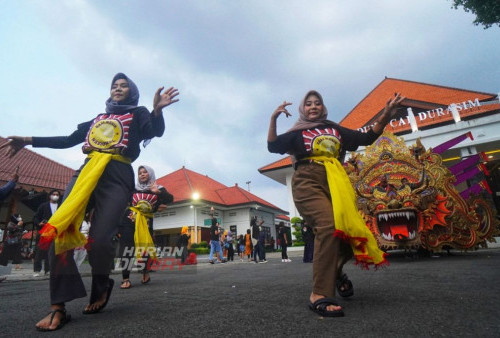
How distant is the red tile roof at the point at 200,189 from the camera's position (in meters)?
26.6

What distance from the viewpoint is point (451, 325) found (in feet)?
5.02

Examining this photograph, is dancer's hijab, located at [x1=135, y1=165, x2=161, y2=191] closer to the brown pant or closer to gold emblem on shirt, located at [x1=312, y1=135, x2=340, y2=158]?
the brown pant

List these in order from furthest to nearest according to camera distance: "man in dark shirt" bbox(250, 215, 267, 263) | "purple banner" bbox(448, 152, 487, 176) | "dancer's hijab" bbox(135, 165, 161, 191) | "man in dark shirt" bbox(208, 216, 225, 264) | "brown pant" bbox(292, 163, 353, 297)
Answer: "man in dark shirt" bbox(250, 215, 267, 263), "man in dark shirt" bbox(208, 216, 225, 264), "purple banner" bbox(448, 152, 487, 176), "dancer's hijab" bbox(135, 165, 161, 191), "brown pant" bbox(292, 163, 353, 297)

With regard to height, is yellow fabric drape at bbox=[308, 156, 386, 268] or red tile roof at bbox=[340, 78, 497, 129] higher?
red tile roof at bbox=[340, 78, 497, 129]

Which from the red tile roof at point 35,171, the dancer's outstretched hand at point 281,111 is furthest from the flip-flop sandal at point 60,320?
the red tile roof at point 35,171

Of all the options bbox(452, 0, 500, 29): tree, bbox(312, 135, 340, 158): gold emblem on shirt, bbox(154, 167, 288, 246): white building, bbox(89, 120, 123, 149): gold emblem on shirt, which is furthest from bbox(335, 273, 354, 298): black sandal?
bbox(154, 167, 288, 246): white building

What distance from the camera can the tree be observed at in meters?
9.45

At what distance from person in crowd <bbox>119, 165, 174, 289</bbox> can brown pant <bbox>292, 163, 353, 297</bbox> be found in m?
2.60

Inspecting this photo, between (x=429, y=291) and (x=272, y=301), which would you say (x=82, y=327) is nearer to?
(x=272, y=301)

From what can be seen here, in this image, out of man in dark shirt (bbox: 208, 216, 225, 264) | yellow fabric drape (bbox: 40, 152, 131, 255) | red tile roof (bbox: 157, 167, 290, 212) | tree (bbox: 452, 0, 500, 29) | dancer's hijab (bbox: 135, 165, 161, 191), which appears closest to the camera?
yellow fabric drape (bbox: 40, 152, 131, 255)

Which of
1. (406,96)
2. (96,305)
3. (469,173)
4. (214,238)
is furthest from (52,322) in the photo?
(406,96)

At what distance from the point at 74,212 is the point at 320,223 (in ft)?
6.01

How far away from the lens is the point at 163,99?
2572 mm

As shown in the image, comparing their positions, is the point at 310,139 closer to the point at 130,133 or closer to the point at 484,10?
the point at 130,133
